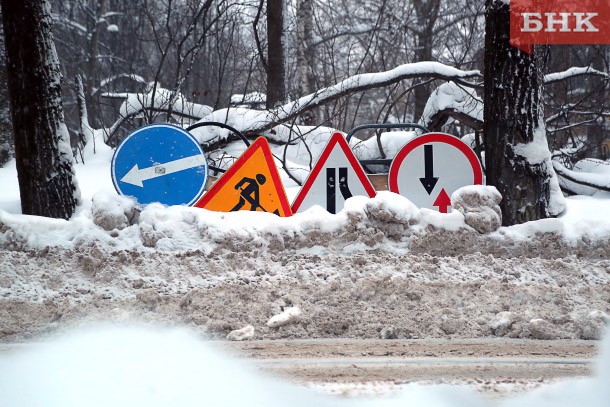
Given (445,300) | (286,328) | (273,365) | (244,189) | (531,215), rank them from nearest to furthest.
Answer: (273,365), (286,328), (445,300), (244,189), (531,215)

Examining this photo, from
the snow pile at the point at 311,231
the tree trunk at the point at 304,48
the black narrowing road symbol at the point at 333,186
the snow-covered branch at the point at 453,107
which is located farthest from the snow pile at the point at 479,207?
the tree trunk at the point at 304,48

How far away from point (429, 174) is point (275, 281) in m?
2.18

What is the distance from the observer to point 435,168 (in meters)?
6.68

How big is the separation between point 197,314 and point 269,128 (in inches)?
213

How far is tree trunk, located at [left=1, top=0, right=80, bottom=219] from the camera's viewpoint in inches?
260

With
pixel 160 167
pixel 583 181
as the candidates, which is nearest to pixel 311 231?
pixel 160 167

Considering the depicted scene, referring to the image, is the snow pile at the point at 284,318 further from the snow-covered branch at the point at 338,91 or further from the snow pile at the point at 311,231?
the snow-covered branch at the point at 338,91

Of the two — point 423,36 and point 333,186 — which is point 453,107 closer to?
point 333,186

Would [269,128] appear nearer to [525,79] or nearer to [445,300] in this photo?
[525,79]

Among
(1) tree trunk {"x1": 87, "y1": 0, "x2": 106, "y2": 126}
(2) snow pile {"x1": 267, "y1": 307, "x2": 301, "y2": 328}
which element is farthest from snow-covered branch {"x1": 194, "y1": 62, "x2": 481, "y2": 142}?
(1) tree trunk {"x1": 87, "y1": 0, "x2": 106, "y2": 126}

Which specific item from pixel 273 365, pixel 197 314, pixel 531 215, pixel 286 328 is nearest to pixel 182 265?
pixel 197 314

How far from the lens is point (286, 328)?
4574 millimetres

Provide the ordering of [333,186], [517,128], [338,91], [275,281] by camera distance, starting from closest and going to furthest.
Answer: [275,281] < [333,186] < [517,128] < [338,91]

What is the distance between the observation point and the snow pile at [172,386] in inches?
116
